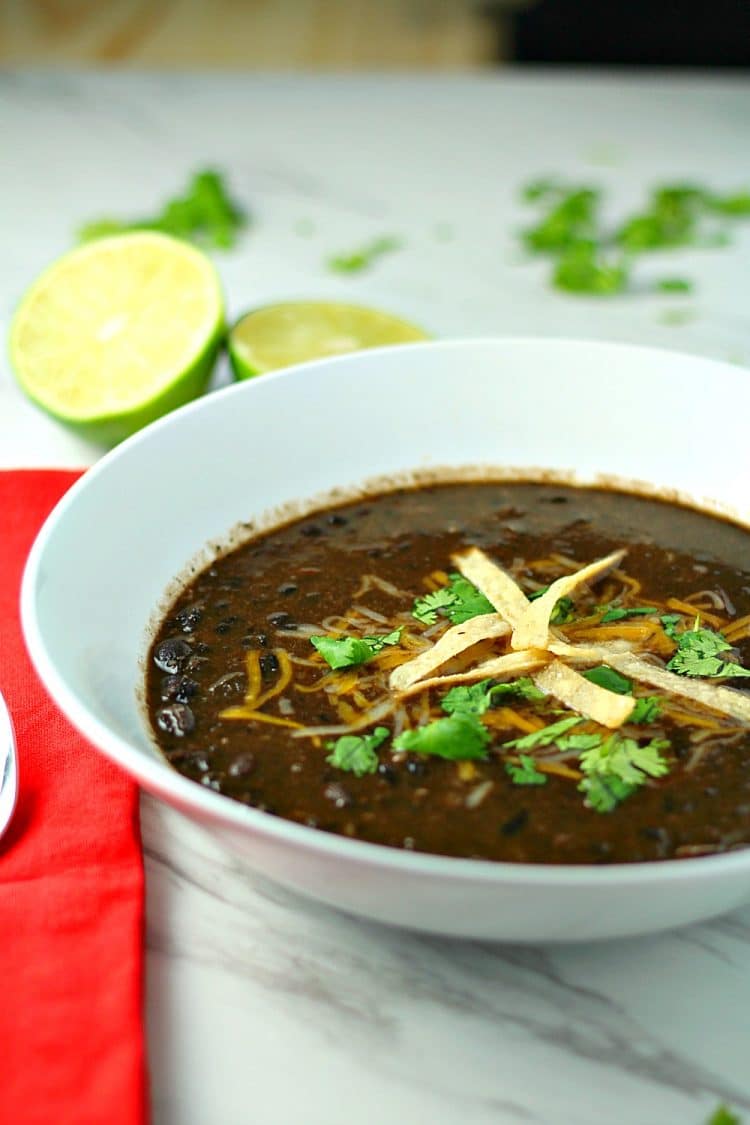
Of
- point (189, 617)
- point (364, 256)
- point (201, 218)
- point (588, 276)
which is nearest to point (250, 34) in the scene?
point (201, 218)

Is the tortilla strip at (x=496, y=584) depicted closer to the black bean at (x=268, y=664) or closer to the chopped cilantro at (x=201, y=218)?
the black bean at (x=268, y=664)

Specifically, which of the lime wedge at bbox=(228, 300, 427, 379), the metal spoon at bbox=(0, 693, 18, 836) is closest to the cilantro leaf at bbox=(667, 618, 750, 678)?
the metal spoon at bbox=(0, 693, 18, 836)

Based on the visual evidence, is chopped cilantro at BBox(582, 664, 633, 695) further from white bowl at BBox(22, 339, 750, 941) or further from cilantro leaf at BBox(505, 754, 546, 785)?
white bowl at BBox(22, 339, 750, 941)

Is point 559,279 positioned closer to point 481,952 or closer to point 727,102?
point 727,102

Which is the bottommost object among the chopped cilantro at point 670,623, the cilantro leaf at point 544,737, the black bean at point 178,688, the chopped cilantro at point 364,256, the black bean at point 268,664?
the chopped cilantro at point 364,256

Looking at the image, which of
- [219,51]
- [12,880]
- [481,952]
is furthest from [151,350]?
[219,51]

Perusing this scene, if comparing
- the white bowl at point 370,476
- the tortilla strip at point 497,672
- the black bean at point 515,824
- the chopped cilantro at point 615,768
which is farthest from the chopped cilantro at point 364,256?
the black bean at point 515,824
